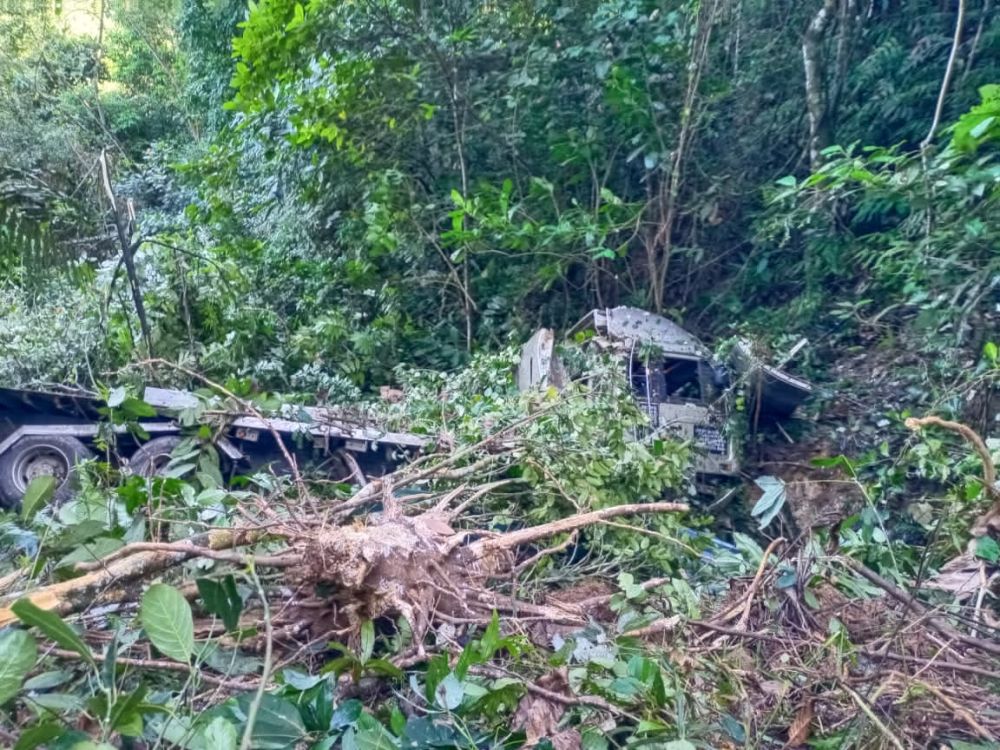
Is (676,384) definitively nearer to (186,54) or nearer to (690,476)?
(690,476)

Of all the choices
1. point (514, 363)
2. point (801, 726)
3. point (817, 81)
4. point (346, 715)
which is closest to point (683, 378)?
point (514, 363)

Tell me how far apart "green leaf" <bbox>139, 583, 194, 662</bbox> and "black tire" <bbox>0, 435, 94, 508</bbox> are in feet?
14.5

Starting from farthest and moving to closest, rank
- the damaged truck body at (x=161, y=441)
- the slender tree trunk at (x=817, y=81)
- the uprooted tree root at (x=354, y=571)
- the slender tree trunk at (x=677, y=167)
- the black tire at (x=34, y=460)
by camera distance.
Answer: the slender tree trunk at (x=817, y=81) → the slender tree trunk at (x=677, y=167) → the black tire at (x=34, y=460) → the damaged truck body at (x=161, y=441) → the uprooted tree root at (x=354, y=571)

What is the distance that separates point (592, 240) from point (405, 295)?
2.49 m

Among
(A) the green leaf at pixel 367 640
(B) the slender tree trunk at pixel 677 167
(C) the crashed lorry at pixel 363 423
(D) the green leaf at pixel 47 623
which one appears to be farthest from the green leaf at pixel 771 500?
(B) the slender tree trunk at pixel 677 167

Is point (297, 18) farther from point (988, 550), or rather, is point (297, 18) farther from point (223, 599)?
point (988, 550)

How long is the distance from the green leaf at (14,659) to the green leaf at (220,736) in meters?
0.34

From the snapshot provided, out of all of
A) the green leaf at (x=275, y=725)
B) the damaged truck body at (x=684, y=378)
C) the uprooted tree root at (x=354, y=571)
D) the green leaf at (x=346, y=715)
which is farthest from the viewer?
the damaged truck body at (x=684, y=378)

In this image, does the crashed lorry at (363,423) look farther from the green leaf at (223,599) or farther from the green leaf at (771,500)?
the green leaf at (223,599)

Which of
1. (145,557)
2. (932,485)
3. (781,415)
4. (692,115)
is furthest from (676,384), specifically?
(145,557)

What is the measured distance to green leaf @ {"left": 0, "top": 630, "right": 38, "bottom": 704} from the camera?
126 centimetres

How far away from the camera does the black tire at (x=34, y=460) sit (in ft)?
17.3

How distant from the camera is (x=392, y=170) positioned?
797 centimetres

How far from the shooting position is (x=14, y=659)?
1273mm
